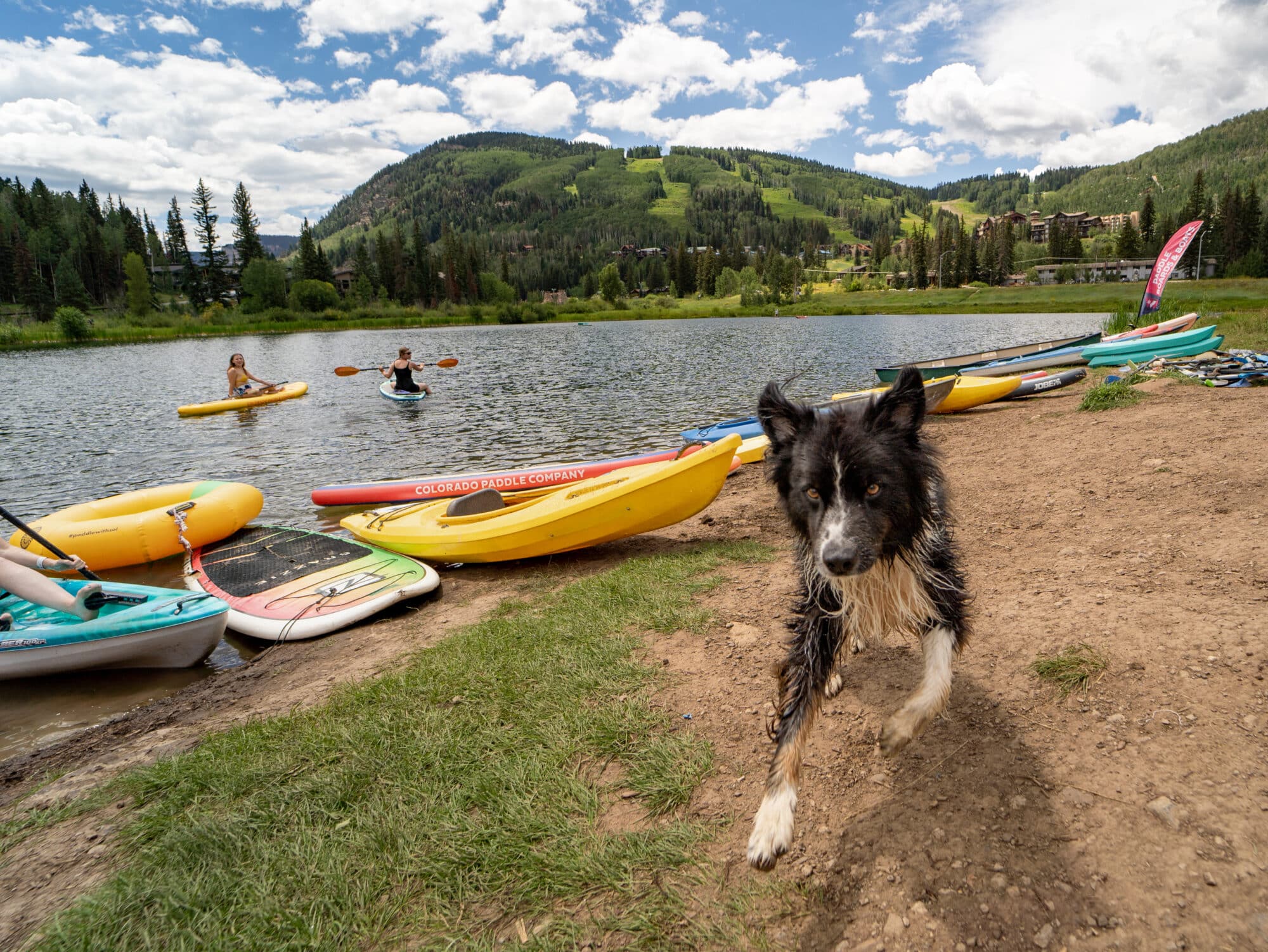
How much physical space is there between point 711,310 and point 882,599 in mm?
119217

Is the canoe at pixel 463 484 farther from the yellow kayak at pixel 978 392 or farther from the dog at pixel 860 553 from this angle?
the dog at pixel 860 553

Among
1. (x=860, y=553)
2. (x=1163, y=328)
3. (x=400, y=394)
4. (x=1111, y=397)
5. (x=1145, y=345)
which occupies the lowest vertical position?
(x=1111, y=397)

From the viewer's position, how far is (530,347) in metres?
59.7

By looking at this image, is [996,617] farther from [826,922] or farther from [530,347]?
[530,347]

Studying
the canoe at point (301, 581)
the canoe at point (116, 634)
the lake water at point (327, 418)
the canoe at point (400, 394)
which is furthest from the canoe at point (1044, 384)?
the canoe at point (400, 394)

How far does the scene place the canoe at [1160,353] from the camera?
18062 millimetres

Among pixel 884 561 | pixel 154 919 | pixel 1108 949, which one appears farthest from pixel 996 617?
pixel 154 919

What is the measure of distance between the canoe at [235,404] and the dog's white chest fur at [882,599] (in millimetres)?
27691

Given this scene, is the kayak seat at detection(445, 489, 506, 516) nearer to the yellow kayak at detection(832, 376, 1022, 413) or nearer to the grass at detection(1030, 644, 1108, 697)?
the grass at detection(1030, 644, 1108, 697)

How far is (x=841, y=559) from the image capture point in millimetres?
2850

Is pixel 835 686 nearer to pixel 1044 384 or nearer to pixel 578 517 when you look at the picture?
pixel 578 517

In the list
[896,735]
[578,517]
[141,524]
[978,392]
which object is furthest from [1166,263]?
[141,524]

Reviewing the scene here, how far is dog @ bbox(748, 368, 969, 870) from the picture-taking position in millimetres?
3000

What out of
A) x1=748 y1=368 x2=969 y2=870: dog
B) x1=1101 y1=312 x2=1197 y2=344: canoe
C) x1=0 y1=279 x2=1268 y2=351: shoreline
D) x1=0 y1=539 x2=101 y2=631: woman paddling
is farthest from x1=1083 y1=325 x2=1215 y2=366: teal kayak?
x1=0 y1=279 x2=1268 y2=351: shoreline
